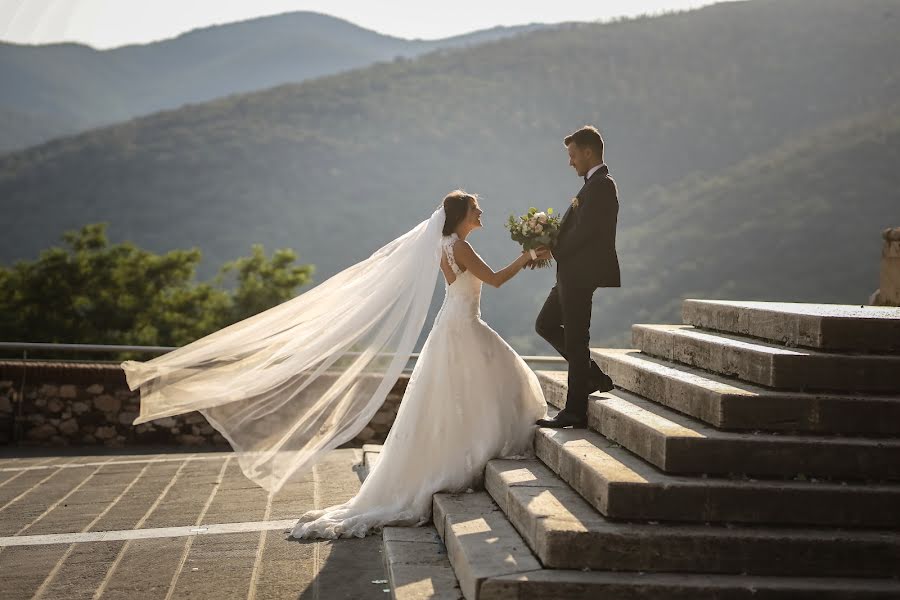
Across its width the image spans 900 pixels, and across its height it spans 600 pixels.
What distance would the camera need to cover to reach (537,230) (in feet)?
18.6

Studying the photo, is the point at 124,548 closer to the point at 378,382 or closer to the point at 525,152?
the point at 378,382

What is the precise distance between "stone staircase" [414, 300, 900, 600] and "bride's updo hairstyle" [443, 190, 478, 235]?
5.34ft

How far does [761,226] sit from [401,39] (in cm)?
10406

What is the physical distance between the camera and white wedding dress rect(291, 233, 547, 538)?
5720 mm

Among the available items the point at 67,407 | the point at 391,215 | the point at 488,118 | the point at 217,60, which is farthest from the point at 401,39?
the point at 67,407

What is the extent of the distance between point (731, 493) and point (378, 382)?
8.25 ft

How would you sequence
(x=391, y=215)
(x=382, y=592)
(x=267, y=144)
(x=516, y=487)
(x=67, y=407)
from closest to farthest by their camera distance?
(x=382, y=592) < (x=516, y=487) < (x=67, y=407) < (x=391, y=215) < (x=267, y=144)

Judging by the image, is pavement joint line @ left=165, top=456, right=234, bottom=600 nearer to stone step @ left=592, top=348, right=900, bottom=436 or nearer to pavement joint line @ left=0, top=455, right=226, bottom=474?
pavement joint line @ left=0, top=455, right=226, bottom=474

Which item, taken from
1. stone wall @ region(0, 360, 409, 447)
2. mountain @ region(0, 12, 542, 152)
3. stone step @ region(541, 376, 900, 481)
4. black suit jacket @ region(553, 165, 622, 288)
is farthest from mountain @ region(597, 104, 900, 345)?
mountain @ region(0, 12, 542, 152)

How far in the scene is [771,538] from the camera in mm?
4234

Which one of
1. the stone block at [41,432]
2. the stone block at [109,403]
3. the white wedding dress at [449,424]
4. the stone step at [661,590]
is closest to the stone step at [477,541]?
the stone step at [661,590]

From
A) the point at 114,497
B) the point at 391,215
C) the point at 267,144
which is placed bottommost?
the point at 114,497

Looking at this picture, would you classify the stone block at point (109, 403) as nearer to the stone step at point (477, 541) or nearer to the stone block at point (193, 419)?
the stone block at point (193, 419)

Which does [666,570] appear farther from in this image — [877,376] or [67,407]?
[67,407]
